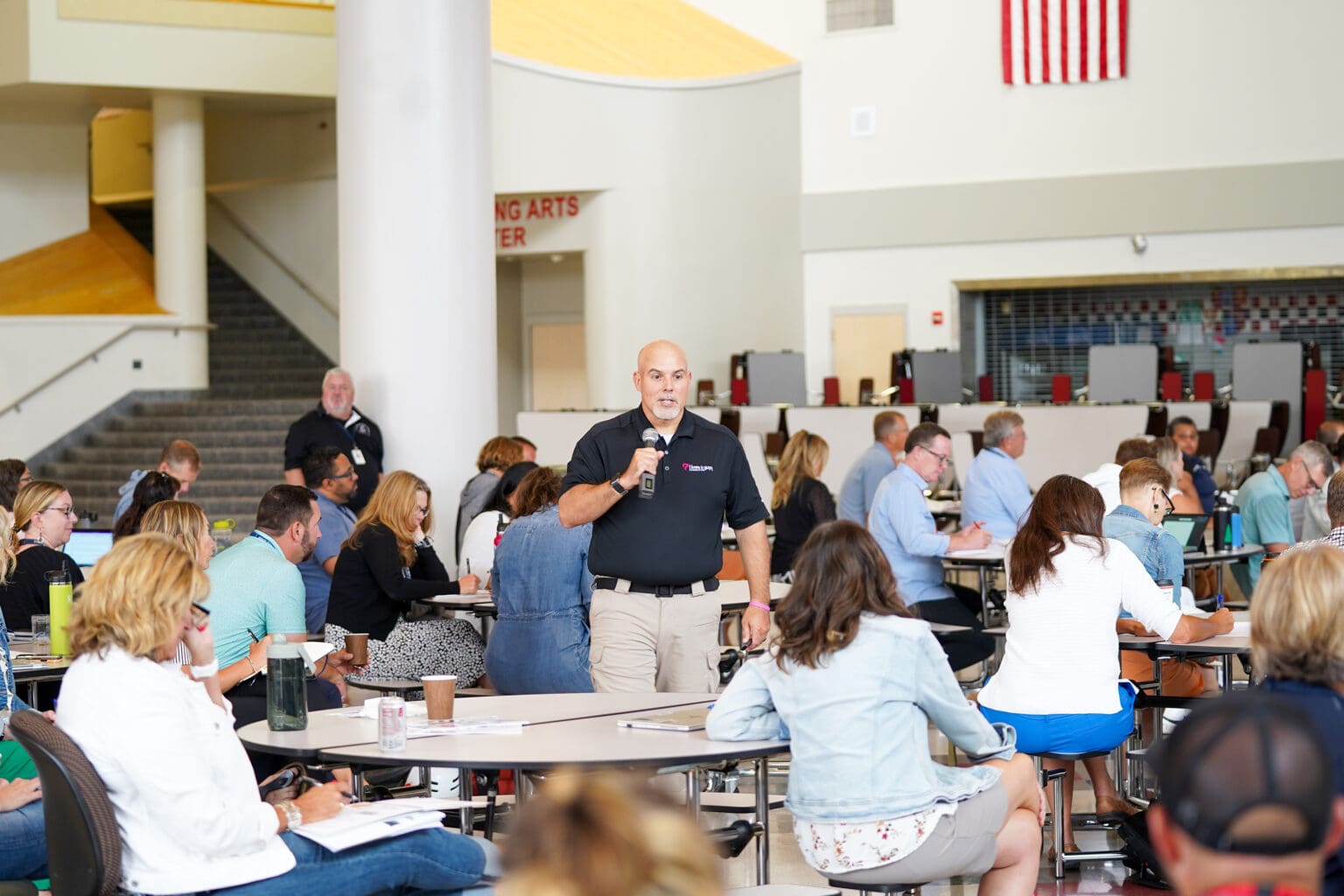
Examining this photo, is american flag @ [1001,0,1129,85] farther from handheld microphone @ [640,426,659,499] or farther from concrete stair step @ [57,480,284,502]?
handheld microphone @ [640,426,659,499]

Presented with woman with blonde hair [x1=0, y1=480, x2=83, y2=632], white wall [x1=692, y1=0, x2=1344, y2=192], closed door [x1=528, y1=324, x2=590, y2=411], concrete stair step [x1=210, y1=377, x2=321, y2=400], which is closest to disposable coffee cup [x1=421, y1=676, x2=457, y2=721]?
woman with blonde hair [x1=0, y1=480, x2=83, y2=632]

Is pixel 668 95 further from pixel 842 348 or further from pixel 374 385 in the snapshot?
pixel 374 385

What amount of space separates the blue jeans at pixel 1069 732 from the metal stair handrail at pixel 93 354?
11340mm

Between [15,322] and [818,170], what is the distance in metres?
7.95

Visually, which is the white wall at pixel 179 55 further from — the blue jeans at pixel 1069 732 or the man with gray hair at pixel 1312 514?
the blue jeans at pixel 1069 732

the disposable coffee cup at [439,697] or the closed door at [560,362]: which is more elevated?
the closed door at [560,362]

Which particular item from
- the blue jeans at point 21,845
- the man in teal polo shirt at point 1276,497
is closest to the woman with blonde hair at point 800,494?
the man in teal polo shirt at point 1276,497

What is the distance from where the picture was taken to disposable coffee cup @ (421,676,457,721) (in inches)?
141

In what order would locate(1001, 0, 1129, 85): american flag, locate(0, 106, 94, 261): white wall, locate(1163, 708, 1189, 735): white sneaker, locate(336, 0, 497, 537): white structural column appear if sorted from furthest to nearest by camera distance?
locate(1001, 0, 1129, 85): american flag, locate(0, 106, 94, 261): white wall, locate(336, 0, 497, 537): white structural column, locate(1163, 708, 1189, 735): white sneaker

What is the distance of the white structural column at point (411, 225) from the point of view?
9148 mm

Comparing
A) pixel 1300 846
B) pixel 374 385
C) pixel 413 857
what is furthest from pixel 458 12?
pixel 1300 846

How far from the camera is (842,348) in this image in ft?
54.3

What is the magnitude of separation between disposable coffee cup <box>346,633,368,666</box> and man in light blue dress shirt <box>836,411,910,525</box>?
4.18 m

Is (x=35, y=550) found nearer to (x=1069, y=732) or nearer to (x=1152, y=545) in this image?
(x=1069, y=732)
